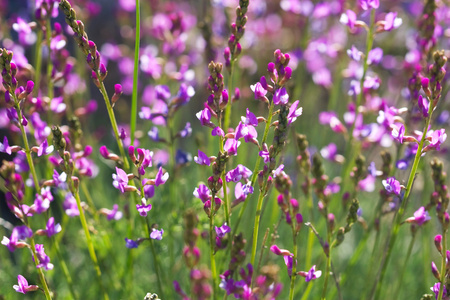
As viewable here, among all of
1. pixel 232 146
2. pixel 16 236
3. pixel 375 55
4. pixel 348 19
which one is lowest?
pixel 16 236

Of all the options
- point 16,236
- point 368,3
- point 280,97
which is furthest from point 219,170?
point 368,3

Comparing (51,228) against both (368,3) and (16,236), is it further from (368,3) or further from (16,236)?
(368,3)

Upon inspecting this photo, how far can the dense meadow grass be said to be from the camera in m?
1.63

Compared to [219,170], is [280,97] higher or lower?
higher

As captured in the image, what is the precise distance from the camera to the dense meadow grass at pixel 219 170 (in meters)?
1.63

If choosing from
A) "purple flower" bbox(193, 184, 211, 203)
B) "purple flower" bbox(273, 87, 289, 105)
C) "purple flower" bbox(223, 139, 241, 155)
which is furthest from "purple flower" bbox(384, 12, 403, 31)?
"purple flower" bbox(193, 184, 211, 203)

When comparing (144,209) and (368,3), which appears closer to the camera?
(144,209)

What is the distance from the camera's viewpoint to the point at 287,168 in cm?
375

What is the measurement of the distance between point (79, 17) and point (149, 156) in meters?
1.77

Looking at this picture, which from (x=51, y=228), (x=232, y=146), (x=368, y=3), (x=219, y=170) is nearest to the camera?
(x=219, y=170)

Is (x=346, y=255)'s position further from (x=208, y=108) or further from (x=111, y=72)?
(x=111, y=72)

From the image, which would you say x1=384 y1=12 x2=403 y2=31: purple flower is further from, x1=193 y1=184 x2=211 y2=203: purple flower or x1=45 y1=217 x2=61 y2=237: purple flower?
x1=45 y1=217 x2=61 y2=237: purple flower

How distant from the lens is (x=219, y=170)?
1519mm

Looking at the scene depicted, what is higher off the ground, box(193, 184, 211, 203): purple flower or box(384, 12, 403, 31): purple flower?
box(384, 12, 403, 31): purple flower
